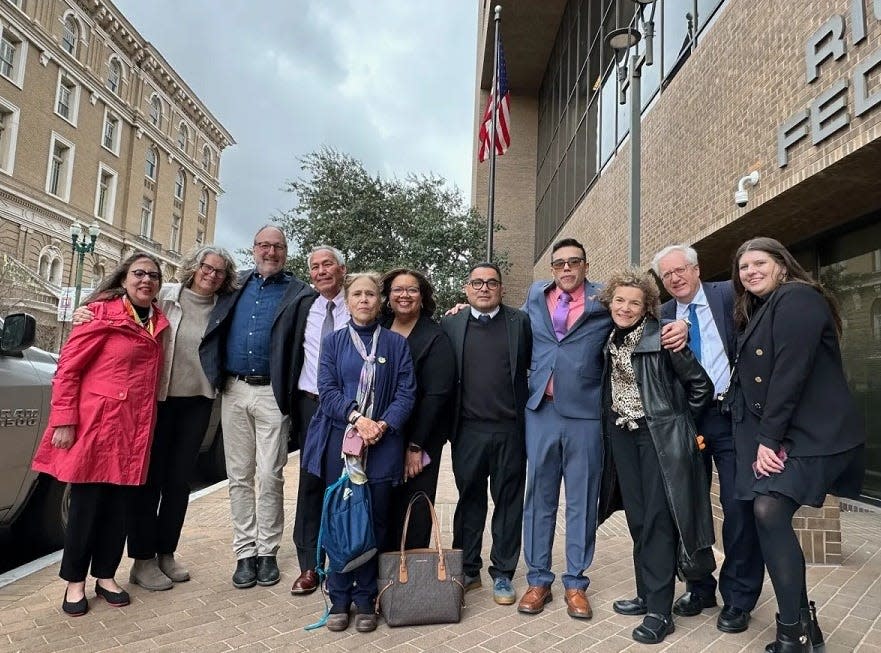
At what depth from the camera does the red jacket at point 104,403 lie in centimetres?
350

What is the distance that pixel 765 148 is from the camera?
6.37 m

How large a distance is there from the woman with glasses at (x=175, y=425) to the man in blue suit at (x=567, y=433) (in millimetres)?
2178

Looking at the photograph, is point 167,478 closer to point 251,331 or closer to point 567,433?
point 251,331

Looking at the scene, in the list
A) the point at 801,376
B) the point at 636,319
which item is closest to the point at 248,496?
the point at 636,319

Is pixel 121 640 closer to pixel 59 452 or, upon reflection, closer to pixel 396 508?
pixel 59 452

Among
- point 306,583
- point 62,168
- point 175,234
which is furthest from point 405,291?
point 175,234

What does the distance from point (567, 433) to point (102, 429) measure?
2.72 metres

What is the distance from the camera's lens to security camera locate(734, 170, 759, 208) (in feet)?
21.2

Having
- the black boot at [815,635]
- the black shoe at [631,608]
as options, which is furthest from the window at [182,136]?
the black boot at [815,635]

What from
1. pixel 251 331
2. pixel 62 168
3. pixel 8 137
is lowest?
pixel 251 331

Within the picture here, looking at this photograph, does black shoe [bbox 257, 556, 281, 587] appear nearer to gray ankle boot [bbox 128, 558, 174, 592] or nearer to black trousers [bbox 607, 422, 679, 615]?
gray ankle boot [bbox 128, 558, 174, 592]

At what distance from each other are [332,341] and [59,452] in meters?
1.68

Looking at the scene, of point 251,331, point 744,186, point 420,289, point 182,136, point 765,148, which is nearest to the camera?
point 420,289

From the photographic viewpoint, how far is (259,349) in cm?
408
